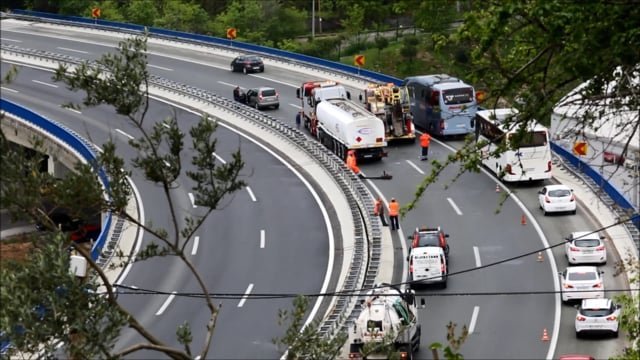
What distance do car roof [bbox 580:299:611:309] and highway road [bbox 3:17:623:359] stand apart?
895 millimetres

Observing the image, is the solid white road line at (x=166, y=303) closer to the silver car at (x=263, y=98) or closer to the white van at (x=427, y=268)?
the white van at (x=427, y=268)

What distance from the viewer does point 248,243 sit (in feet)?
146

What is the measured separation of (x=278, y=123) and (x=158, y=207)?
1102cm

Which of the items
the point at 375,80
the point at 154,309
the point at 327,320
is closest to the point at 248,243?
the point at 154,309

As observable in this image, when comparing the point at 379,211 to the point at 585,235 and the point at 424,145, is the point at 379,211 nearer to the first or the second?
the point at 585,235

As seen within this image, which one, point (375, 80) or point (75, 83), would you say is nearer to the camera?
point (75, 83)

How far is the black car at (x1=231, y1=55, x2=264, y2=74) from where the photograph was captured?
72562 millimetres

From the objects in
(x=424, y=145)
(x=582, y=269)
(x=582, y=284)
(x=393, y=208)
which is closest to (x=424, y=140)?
(x=424, y=145)

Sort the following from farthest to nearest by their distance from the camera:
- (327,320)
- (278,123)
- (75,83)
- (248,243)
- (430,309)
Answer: (278,123) → (248,243) → (430,309) → (327,320) → (75,83)

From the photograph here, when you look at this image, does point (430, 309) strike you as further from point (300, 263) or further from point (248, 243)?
point (248, 243)

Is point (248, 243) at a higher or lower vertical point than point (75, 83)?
lower

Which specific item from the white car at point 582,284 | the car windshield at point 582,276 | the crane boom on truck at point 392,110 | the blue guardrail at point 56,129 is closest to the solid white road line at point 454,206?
the crane boom on truck at point 392,110

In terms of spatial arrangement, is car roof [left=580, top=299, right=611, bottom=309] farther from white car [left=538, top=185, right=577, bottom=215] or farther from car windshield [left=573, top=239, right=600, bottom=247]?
white car [left=538, top=185, right=577, bottom=215]

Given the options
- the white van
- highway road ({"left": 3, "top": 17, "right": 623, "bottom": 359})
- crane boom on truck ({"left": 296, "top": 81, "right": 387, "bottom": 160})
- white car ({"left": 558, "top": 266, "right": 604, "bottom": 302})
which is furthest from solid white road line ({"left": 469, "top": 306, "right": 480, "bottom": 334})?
crane boom on truck ({"left": 296, "top": 81, "right": 387, "bottom": 160})
